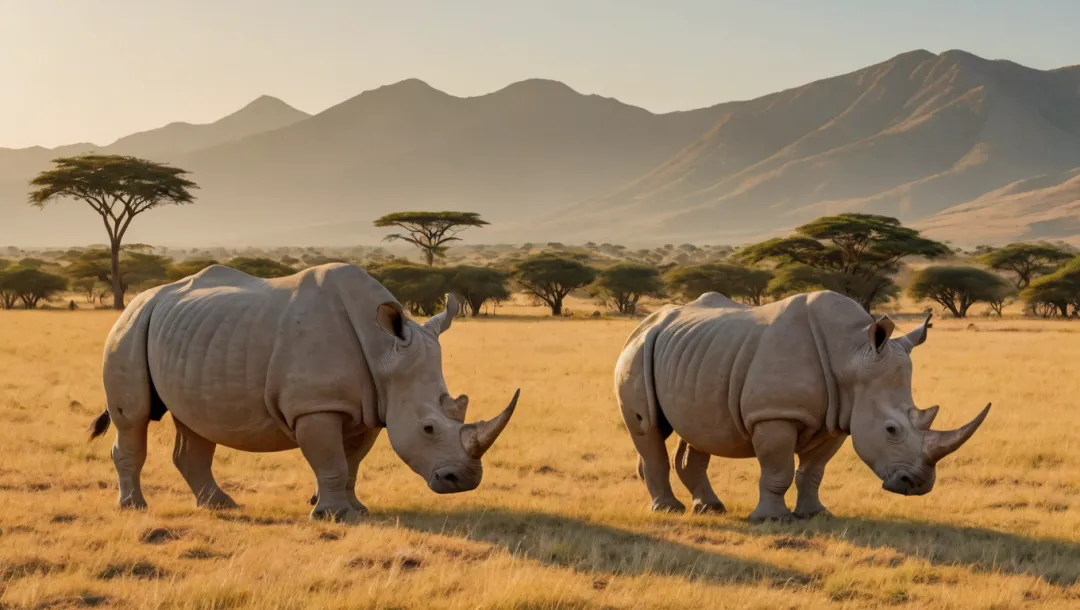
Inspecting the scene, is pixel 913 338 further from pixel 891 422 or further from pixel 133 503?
pixel 133 503

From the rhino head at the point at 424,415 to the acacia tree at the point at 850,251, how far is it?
39192 mm

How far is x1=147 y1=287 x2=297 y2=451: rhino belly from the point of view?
8.00 m

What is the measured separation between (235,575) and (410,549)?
47.4 inches

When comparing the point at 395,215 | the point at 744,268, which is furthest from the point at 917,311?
the point at 395,215

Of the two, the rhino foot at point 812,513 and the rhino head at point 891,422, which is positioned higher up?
the rhino head at point 891,422

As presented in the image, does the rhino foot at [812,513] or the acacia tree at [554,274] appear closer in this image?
the rhino foot at [812,513]

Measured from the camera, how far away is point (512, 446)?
12.7m

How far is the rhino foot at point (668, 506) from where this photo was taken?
895 centimetres

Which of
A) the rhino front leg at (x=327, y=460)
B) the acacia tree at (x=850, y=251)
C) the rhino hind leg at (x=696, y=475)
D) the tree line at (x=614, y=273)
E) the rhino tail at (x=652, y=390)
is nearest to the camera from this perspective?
the rhino front leg at (x=327, y=460)

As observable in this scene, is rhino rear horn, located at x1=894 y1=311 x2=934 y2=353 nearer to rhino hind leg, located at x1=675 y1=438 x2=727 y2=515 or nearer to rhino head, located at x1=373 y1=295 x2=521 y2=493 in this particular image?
rhino hind leg, located at x1=675 y1=438 x2=727 y2=515

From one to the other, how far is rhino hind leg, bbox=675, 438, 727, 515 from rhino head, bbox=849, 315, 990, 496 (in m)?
1.73

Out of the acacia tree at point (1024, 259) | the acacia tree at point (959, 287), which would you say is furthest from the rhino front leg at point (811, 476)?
the acacia tree at point (1024, 259)

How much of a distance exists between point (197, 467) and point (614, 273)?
41567 millimetres

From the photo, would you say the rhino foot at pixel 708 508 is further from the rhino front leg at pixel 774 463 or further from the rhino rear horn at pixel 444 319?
the rhino rear horn at pixel 444 319
